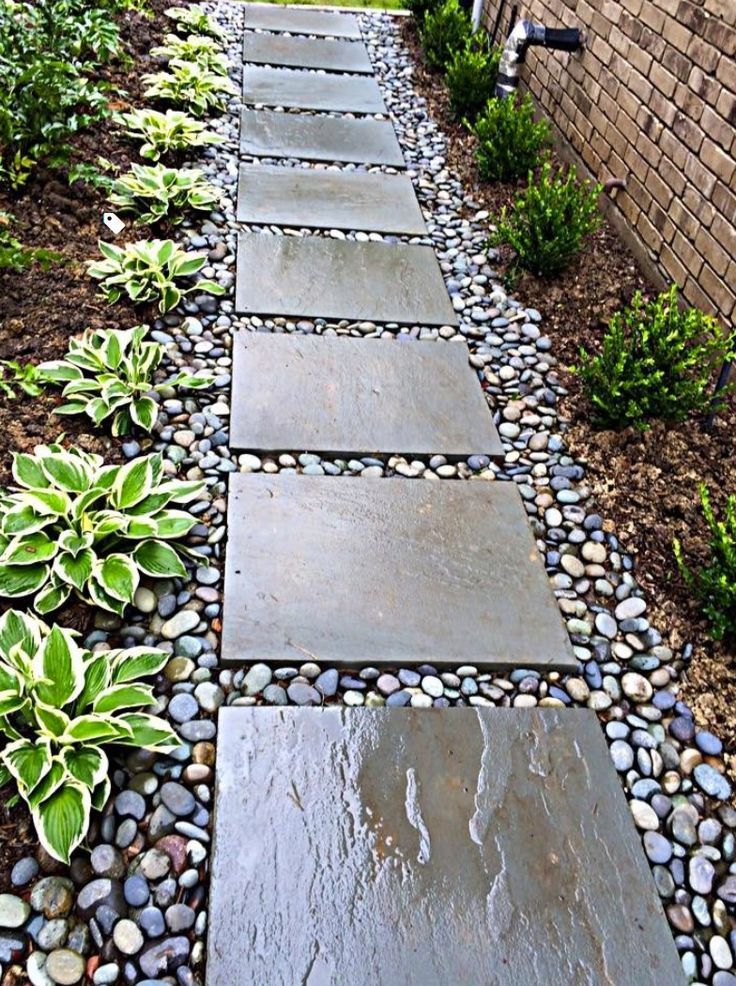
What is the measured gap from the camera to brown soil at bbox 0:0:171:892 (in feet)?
6.64

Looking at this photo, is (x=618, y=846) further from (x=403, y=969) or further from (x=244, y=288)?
(x=244, y=288)

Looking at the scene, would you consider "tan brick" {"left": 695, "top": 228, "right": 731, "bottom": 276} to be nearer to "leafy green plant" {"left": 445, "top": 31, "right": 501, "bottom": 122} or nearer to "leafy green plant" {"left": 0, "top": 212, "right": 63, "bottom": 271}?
"leafy green plant" {"left": 445, "top": 31, "right": 501, "bottom": 122}

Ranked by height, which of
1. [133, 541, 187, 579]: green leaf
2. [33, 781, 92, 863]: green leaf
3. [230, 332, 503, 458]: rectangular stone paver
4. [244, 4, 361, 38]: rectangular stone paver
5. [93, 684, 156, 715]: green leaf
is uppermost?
[244, 4, 361, 38]: rectangular stone paver

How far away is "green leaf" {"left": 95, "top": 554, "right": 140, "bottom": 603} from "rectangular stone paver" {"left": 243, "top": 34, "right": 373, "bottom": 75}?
483 cm

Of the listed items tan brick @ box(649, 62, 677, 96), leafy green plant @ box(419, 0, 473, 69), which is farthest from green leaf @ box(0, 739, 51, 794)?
leafy green plant @ box(419, 0, 473, 69)

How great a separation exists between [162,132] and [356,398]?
2.20 metres

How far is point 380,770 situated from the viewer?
5.79ft

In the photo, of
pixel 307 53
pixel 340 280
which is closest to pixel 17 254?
pixel 340 280

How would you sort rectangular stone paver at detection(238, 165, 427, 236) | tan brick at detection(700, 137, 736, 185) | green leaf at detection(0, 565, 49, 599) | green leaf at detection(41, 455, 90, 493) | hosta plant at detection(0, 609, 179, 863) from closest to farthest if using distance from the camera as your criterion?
hosta plant at detection(0, 609, 179, 863)
green leaf at detection(0, 565, 49, 599)
green leaf at detection(41, 455, 90, 493)
tan brick at detection(700, 137, 736, 185)
rectangular stone paver at detection(238, 165, 427, 236)

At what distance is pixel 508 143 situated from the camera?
4.14m

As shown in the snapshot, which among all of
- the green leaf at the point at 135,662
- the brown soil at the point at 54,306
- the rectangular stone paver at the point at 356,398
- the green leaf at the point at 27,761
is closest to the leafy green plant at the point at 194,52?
the brown soil at the point at 54,306

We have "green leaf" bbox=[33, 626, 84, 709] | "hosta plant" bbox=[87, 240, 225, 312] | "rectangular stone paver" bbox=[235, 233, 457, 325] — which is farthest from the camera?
"rectangular stone paver" bbox=[235, 233, 457, 325]

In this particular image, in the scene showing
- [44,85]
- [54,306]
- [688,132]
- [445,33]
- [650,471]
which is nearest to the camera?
[650,471]

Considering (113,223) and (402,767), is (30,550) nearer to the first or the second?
(402,767)
